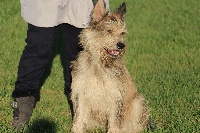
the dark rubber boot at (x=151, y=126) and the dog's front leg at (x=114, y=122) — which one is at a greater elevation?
the dog's front leg at (x=114, y=122)

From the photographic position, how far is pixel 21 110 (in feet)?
20.5

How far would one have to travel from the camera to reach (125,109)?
19.2 feet

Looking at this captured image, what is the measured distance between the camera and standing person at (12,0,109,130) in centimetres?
584

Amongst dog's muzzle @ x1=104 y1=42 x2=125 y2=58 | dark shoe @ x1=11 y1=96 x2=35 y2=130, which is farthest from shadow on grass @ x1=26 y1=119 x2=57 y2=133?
dog's muzzle @ x1=104 y1=42 x2=125 y2=58

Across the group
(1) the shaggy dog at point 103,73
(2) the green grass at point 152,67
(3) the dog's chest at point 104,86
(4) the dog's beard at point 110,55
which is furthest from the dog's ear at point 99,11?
(2) the green grass at point 152,67

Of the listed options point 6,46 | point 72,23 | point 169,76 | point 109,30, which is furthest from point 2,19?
point 109,30

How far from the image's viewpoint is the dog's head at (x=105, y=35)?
5.41 m

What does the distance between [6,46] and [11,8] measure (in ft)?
11.8

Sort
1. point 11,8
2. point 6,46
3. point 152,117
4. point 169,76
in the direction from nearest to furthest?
point 152,117 → point 169,76 → point 6,46 → point 11,8

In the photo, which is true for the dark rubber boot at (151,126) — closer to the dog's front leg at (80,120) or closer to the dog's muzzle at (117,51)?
the dog's front leg at (80,120)

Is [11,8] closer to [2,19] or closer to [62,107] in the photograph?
[2,19]

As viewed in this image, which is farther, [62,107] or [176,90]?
[176,90]

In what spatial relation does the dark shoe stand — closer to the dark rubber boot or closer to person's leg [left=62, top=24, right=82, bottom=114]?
person's leg [left=62, top=24, right=82, bottom=114]

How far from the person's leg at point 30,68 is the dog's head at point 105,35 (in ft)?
1.99
